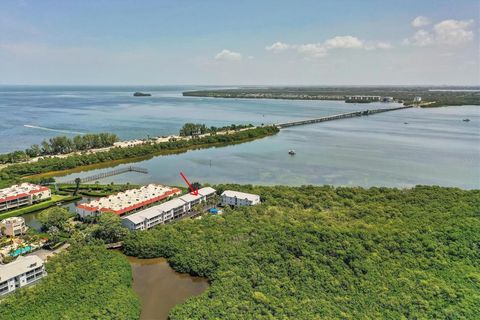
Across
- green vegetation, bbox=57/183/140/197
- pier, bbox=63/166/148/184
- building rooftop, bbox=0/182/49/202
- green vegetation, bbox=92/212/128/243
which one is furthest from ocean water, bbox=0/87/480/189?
green vegetation, bbox=92/212/128/243

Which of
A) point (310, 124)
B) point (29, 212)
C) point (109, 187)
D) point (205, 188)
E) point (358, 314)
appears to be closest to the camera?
point (358, 314)

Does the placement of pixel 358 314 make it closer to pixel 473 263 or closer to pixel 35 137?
pixel 473 263

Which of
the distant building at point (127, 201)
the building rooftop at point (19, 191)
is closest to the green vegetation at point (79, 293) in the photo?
the distant building at point (127, 201)

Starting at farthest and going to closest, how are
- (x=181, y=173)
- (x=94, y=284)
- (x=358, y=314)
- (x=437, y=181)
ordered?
(x=181, y=173)
(x=437, y=181)
(x=94, y=284)
(x=358, y=314)

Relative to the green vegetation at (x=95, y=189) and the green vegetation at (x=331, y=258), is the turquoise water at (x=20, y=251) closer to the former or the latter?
the green vegetation at (x=331, y=258)

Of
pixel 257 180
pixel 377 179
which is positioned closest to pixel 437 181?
pixel 377 179

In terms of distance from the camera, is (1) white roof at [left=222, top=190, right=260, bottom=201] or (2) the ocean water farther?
(2) the ocean water

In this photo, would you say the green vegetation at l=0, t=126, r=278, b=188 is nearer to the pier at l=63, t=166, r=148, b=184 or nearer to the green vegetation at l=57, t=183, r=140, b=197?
the pier at l=63, t=166, r=148, b=184
